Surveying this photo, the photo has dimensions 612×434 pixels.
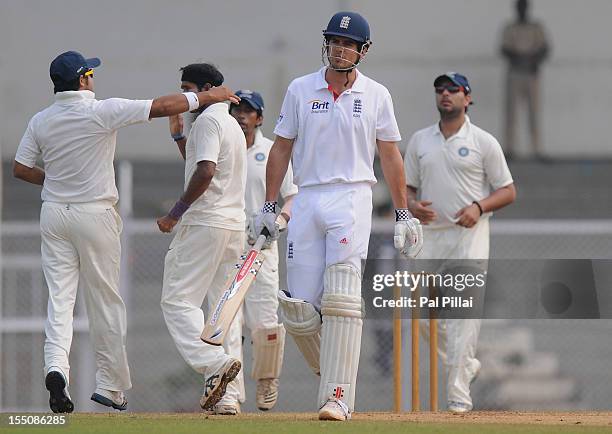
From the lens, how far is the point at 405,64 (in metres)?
13.8

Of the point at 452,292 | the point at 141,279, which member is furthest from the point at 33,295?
the point at 452,292

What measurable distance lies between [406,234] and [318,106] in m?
0.66

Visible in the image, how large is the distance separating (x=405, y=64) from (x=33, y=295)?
431cm

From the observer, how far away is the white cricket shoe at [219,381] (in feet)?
23.1

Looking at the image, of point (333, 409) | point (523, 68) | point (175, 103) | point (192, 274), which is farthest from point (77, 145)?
point (523, 68)

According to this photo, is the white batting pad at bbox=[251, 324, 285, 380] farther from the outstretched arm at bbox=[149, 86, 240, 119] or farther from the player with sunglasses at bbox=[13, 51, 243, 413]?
the outstretched arm at bbox=[149, 86, 240, 119]

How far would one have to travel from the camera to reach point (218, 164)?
7.52 m

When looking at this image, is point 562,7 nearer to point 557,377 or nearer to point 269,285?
point 557,377

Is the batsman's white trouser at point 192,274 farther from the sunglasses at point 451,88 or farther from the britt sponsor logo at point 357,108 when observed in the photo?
the sunglasses at point 451,88

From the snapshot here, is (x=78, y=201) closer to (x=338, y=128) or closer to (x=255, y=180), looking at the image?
(x=338, y=128)

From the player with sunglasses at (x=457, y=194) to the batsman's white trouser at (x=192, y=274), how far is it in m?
1.45

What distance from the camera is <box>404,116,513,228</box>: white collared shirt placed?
8.67 meters

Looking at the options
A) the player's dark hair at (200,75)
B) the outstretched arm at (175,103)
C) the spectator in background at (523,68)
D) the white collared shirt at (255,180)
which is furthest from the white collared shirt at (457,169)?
the spectator in background at (523,68)

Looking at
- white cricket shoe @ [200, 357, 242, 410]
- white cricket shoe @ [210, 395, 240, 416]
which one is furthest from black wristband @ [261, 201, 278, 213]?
white cricket shoe @ [210, 395, 240, 416]
